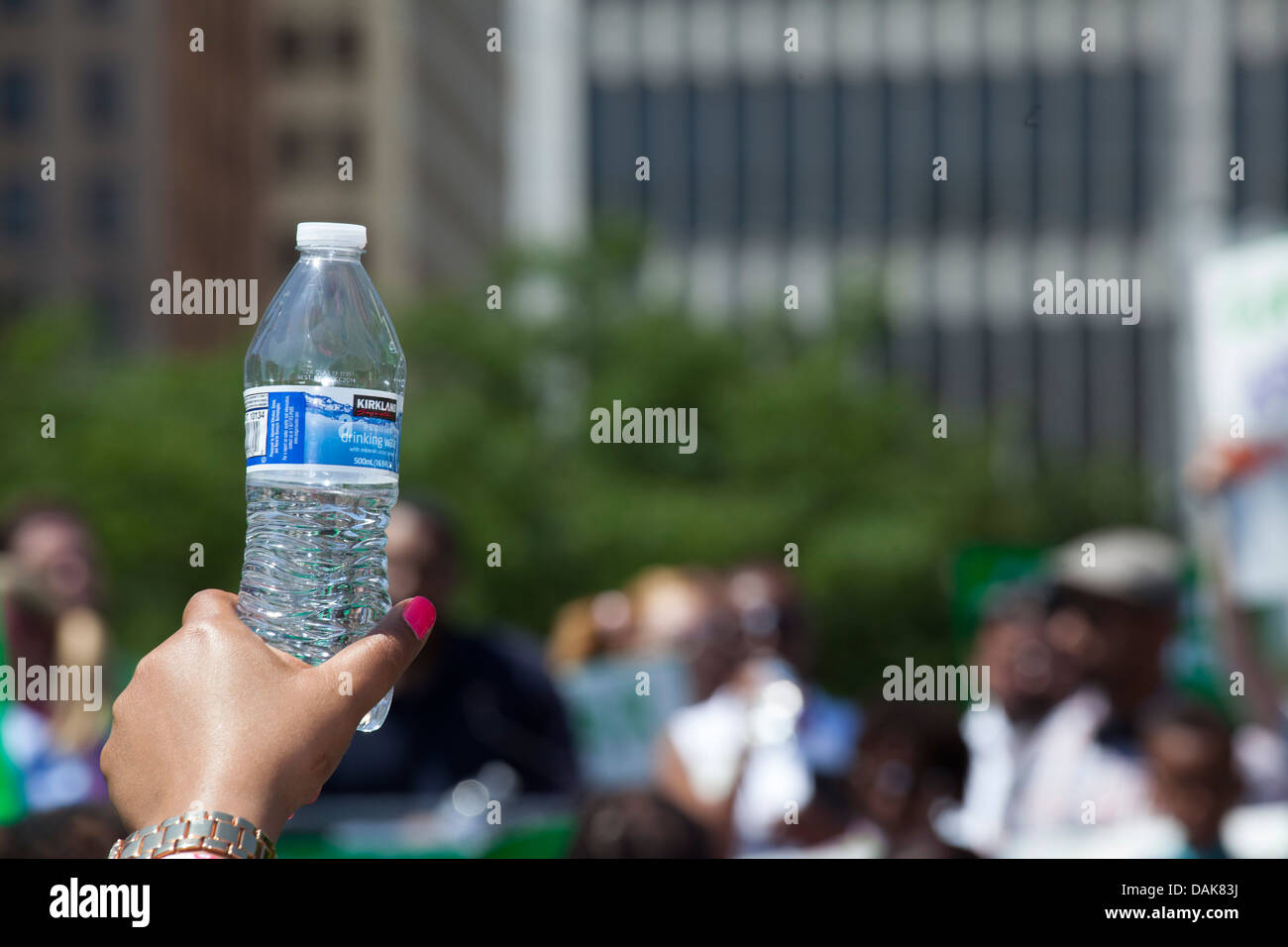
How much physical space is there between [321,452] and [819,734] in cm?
513

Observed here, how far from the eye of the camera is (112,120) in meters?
93.4

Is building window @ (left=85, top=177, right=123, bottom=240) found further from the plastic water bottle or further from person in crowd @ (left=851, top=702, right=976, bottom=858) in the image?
the plastic water bottle

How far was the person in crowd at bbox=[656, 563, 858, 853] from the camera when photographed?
21.0 feet

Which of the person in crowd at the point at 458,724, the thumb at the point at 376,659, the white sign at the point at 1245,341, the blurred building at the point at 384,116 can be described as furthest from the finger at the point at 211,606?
the blurred building at the point at 384,116

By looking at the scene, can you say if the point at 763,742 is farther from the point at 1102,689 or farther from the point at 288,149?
the point at 288,149

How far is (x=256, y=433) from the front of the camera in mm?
2154

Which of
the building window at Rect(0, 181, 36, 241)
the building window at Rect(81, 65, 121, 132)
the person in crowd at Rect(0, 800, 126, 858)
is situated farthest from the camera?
the building window at Rect(81, 65, 121, 132)

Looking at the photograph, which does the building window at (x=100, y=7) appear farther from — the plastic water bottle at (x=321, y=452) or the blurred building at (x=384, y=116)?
the plastic water bottle at (x=321, y=452)

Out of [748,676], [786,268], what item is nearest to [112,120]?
[786,268]

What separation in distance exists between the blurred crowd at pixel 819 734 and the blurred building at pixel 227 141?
72.7 metres

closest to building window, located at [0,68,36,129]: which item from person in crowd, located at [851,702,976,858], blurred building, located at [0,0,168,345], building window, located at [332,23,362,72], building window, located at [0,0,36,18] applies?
blurred building, located at [0,0,168,345]

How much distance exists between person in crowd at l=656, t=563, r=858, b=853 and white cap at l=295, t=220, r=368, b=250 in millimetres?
3708
